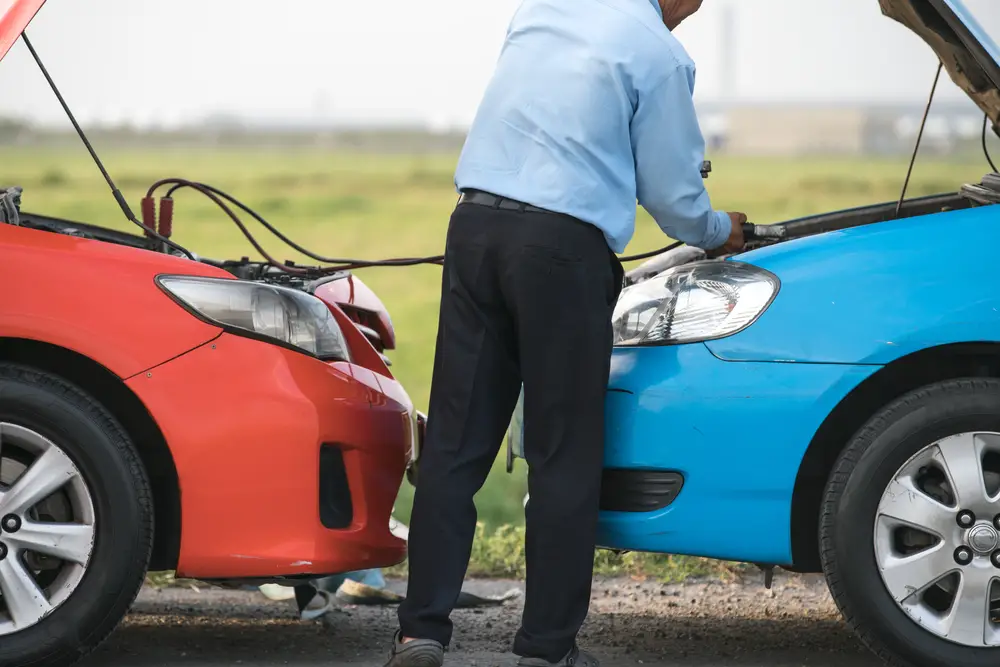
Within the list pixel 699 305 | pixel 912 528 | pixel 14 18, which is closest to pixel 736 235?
pixel 699 305

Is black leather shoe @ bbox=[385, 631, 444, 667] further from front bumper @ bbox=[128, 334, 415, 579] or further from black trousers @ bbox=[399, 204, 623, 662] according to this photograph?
front bumper @ bbox=[128, 334, 415, 579]

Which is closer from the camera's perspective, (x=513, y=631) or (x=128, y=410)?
(x=128, y=410)

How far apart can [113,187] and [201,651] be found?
1.30 m

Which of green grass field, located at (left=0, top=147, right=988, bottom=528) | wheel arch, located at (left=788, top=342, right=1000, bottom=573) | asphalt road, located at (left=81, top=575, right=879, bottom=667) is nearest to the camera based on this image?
wheel arch, located at (left=788, top=342, right=1000, bottom=573)

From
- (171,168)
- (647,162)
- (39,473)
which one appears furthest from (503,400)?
(171,168)

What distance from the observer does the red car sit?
285 cm

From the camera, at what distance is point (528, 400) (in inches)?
113

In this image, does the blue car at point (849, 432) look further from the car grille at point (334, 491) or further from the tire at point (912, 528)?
the car grille at point (334, 491)

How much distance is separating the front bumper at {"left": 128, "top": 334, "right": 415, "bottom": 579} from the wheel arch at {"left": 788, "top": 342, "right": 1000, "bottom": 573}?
108cm

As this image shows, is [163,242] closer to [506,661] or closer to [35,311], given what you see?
[35,311]

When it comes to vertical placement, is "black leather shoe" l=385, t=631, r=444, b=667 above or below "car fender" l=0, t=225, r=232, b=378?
below

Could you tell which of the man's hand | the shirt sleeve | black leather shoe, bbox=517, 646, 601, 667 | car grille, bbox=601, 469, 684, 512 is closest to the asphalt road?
black leather shoe, bbox=517, 646, 601, 667

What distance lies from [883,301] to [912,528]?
53 cm

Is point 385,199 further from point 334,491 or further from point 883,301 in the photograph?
point 883,301
